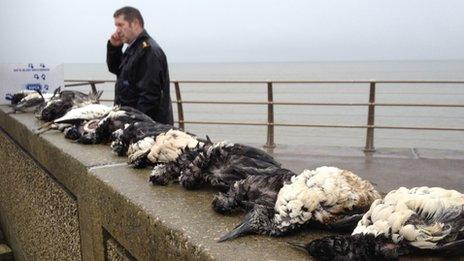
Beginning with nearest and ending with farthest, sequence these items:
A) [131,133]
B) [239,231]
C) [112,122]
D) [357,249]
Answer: [357,249], [239,231], [131,133], [112,122]

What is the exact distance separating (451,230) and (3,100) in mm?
4353

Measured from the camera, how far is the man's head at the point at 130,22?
13.1ft

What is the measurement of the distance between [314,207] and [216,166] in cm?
52

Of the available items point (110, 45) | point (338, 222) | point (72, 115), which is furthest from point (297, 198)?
point (110, 45)

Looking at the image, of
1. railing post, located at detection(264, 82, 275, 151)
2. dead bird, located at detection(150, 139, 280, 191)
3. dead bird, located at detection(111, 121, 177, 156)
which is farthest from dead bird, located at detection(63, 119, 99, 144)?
railing post, located at detection(264, 82, 275, 151)

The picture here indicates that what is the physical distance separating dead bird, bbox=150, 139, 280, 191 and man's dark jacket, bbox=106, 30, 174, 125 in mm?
2054

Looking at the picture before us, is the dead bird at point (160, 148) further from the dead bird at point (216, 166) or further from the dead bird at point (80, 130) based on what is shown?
the dead bird at point (80, 130)

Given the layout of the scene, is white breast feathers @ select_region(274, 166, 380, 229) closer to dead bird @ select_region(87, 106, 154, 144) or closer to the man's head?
dead bird @ select_region(87, 106, 154, 144)

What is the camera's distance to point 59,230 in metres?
2.67

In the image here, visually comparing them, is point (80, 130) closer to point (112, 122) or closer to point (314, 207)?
point (112, 122)

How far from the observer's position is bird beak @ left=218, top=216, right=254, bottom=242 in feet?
4.16

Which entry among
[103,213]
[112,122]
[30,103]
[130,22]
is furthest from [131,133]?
[30,103]

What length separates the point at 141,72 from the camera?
3.87 m

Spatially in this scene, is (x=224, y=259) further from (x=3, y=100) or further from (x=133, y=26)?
(x=3, y=100)
